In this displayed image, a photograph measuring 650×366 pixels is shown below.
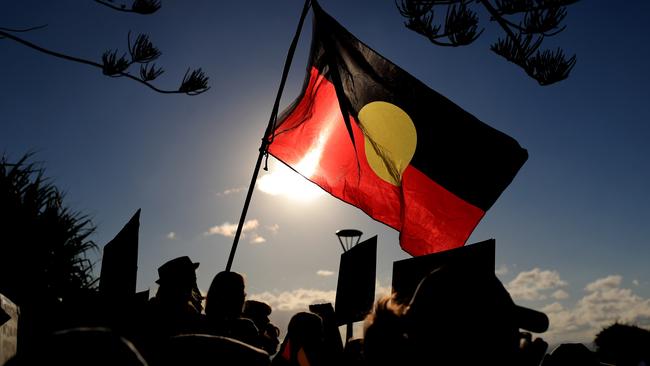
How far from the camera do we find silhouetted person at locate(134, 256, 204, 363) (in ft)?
9.06

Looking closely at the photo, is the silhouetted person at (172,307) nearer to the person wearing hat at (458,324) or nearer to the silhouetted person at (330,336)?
the silhouetted person at (330,336)

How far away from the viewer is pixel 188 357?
1.13 metres

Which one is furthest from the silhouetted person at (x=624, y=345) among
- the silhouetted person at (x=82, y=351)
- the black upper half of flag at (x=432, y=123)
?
the silhouetted person at (x=82, y=351)

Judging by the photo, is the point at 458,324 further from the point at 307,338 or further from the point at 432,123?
the point at 432,123

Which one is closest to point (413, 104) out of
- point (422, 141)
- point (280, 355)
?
point (422, 141)

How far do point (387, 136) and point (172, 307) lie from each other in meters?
3.33

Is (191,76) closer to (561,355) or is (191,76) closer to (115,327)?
(115,327)

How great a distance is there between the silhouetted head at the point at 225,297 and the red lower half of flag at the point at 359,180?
2.45 metres

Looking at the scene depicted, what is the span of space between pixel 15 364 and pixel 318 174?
4787 millimetres

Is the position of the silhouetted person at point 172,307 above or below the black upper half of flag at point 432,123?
below

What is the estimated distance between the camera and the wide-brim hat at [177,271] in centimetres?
315

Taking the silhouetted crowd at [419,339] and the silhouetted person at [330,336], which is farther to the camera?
the silhouetted person at [330,336]

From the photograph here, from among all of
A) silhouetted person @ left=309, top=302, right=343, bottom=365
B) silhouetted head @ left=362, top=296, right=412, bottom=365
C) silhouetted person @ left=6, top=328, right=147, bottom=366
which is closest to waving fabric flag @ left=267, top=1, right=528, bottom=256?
silhouetted person @ left=309, top=302, right=343, bottom=365

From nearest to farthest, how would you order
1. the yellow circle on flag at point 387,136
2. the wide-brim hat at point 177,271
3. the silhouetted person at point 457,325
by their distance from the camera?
the silhouetted person at point 457,325
the wide-brim hat at point 177,271
the yellow circle on flag at point 387,136
